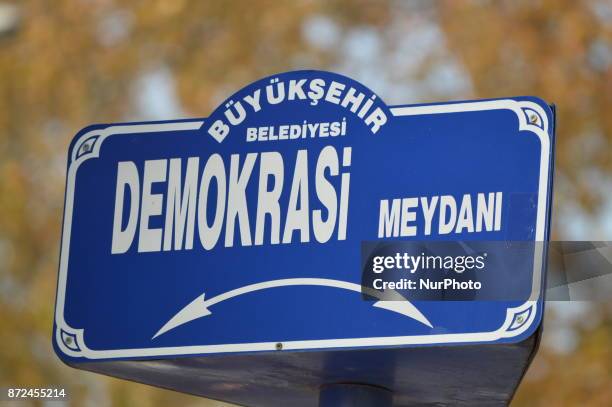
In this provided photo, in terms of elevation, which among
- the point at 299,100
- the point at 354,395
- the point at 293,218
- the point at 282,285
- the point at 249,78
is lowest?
the point at 354,395

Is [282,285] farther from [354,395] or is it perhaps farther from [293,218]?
[354,395]

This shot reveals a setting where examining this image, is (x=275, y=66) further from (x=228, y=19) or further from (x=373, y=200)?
(x=373, y=200)

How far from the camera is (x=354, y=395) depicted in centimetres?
246

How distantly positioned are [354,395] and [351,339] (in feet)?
0.74

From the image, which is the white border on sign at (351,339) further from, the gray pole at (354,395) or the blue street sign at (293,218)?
the gray pole at (354,395)

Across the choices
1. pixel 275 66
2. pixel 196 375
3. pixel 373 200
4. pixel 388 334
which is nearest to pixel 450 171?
pixel 373 200

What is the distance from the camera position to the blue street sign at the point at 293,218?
2275 mm

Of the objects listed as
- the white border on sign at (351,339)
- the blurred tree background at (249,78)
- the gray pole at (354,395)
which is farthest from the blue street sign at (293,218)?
the blurred tree background at (249,78)

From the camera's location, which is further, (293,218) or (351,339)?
(293,218)

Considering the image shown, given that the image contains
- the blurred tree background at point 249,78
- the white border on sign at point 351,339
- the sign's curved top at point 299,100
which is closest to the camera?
the white border on sign at point 351,339

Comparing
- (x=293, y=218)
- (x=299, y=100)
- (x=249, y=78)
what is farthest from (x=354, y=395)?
(x=249, y=78)

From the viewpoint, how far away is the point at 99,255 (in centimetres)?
249

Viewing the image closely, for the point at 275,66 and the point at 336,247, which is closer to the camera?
the point at 336,247

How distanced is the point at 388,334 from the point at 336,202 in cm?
26
